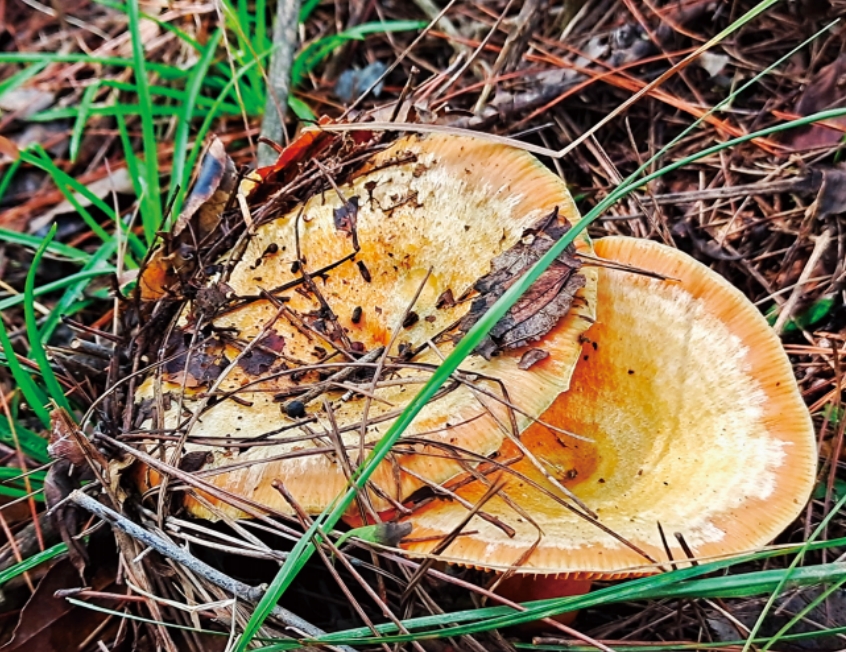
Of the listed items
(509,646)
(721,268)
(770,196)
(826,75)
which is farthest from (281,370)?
(826,75)

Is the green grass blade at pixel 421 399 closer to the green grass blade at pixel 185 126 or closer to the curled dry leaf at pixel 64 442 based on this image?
the curled dry leaf at pixel 64 442

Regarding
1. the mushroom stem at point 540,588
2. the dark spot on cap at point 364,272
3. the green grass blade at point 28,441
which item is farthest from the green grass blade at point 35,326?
the mushroom stem at point 540,588

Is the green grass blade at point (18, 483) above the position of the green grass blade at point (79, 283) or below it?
below

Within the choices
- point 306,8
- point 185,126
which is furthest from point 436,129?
point 306,8

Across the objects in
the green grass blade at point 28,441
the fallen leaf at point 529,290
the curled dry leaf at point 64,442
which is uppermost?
the fallen leaf at point 529,290

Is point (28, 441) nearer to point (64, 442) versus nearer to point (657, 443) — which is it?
point (64, 442)
